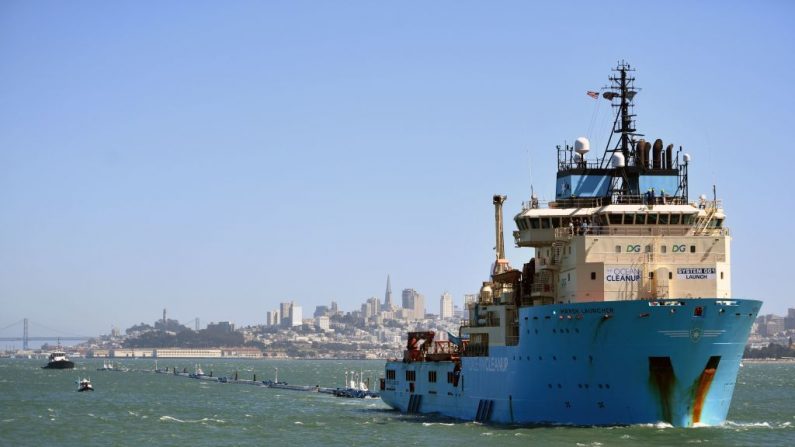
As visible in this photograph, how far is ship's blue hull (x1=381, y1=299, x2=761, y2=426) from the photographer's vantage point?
154 feet

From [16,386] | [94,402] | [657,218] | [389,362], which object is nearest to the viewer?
[657,218]

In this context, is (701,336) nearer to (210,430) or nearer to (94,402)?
(210,430)

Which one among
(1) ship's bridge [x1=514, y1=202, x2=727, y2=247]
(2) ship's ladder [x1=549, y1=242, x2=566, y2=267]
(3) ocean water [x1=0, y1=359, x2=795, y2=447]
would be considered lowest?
(3) ocean water [x1=0, y1=359, x2=795, y2=447]

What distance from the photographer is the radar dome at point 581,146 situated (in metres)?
55.9

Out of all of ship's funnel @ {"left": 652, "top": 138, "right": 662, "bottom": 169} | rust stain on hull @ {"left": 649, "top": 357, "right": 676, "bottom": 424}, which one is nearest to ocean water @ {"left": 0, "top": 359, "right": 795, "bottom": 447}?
rust stain on hull @ {"left": 649, "top": 357, "right": 676, "bottom": 424}

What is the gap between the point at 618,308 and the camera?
4738 cm

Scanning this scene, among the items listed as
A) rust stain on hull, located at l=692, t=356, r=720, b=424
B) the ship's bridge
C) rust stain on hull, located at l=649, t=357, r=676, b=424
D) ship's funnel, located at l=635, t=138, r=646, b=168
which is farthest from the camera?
ship's funnel, located at l=635, t=138, r=646, b=168

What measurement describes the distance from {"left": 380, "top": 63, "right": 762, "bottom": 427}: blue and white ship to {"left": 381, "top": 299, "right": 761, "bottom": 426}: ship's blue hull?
0.14 feet

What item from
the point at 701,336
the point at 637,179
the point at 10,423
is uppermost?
the point at 637,179

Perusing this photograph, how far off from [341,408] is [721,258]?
3365 centimetres

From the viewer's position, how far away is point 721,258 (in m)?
49.9

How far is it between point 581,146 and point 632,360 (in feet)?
38.9

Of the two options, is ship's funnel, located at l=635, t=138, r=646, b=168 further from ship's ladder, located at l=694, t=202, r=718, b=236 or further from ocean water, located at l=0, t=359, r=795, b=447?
ocean water, located at l=0, t=359, r=795, b=447

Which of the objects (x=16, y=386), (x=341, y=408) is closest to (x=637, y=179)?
(x=341, y=408)
